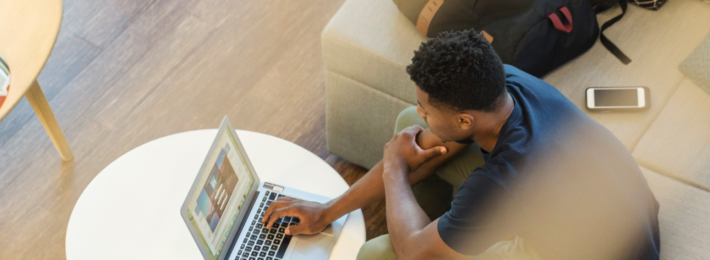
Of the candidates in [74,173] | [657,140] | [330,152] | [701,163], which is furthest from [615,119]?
[74,173]

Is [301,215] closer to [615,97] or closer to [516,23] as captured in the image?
[516,23]

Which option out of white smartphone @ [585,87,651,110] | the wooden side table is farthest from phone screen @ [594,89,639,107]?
the wooden side table

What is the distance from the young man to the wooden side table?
1.10 metres

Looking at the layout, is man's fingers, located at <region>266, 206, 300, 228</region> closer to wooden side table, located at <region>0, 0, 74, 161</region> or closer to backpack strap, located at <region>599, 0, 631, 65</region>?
wooden side table, located at <region>0, 0, 74, 161</region>

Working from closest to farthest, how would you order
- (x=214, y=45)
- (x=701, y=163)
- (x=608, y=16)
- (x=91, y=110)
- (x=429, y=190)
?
(x=701, y=163) → (x=429, y=190) → (x=608, y=16) → (x=91, y=110) → (x=214, y=45)

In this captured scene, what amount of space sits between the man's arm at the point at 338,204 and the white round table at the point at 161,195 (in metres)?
0.05

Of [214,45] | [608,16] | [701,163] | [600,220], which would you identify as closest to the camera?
[600,220]

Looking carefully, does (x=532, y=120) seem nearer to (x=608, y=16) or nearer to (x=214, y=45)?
(x=608, y=16)

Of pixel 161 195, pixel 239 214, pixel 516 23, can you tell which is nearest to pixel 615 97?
pixel 516 23

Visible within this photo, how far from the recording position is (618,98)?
63.2 inches

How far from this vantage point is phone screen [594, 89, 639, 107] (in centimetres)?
159

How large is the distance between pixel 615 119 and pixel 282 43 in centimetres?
130

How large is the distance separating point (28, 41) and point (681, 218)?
181cm

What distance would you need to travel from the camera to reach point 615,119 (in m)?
1.59
